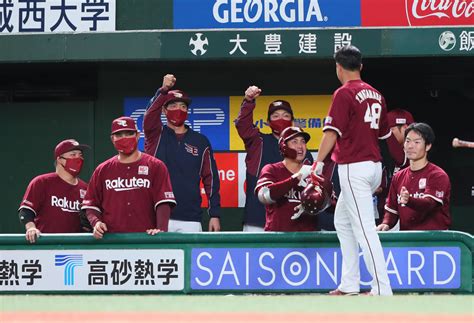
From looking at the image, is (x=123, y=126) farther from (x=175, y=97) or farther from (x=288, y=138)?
(x=288, y=138)

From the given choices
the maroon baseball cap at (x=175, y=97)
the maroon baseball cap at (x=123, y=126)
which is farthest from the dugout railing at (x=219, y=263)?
the maroon baseball cap at (x=175, y=97)

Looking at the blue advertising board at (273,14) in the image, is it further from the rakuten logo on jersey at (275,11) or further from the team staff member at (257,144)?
the team staff member at (257,144)

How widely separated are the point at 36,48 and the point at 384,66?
3.47 m

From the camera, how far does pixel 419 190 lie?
352 inches

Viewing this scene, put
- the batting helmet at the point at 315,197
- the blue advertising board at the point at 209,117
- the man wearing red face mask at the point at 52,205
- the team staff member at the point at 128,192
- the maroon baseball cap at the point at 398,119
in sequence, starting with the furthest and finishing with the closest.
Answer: the blue advertising board at the point at 209,117 < the maroon baseball cap at the point at 398,119 < the man wearing red face mask at the point at 52,205 < the team staff member at the point at 128,192 < the batting helmet at the point at 315,197

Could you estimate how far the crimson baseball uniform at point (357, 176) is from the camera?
800 cm

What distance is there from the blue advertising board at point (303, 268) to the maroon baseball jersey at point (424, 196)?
0.98 feet

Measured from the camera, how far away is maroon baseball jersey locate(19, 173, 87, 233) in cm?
948

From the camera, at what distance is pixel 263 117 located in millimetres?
11664

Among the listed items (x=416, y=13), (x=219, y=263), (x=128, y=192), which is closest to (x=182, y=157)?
(x=128, y=192)

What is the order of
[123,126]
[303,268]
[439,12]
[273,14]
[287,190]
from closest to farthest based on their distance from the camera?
1. [287,190]
2. [303,268]
3. [123,126]
4. [439,12]
5. [273,14]

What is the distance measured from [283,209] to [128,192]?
4.00 feet
